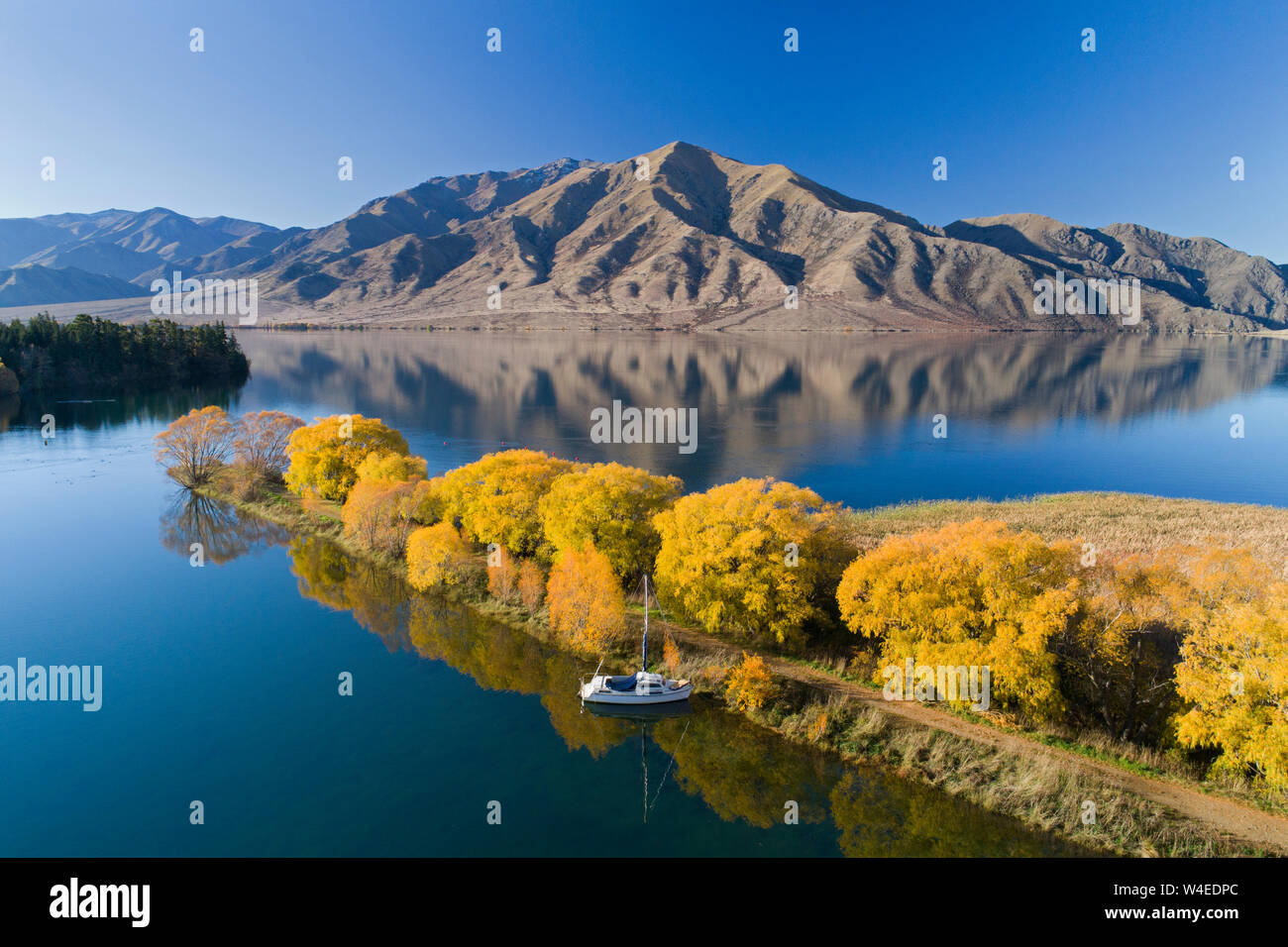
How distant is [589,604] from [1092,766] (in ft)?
82.0

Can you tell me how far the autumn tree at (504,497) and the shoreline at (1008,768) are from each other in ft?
49.1

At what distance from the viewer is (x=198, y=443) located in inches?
2790

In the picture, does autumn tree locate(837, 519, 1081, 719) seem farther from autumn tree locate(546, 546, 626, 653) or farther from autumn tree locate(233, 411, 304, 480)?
autumn tree locate(233, 411, 304, 480)

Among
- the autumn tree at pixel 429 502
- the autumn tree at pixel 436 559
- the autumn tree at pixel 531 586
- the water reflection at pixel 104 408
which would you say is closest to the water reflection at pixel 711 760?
the autumn tree at pixel 436 559

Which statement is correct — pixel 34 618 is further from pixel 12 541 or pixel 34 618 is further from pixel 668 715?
pixel 668 715

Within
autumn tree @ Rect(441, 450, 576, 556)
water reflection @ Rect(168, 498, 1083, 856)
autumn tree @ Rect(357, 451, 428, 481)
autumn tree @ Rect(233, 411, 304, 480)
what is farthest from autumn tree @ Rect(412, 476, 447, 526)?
autumn tree @ Rect(233, 411, 304, 480)

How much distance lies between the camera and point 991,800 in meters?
25.8

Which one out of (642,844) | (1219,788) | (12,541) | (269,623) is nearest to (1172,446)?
(1219,788)

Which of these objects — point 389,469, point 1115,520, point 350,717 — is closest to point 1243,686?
point 350,717

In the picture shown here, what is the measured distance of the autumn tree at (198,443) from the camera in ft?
230

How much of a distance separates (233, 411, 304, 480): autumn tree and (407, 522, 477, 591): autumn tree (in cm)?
3804

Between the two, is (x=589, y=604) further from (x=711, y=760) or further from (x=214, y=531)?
(x=214, y=531)

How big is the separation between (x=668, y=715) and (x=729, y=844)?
833cm

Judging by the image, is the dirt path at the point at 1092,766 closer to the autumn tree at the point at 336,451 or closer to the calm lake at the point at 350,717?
the calm lake at the point at 350,717
